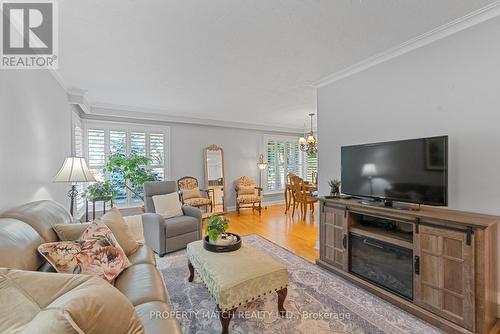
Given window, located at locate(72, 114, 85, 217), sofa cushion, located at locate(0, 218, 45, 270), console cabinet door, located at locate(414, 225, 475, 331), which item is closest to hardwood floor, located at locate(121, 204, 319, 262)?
window, located at locate(72, 114, 85, 217)

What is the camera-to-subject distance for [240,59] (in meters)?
2.70

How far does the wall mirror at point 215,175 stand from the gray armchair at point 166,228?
2.16m

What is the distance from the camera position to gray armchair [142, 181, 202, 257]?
3.19 meters

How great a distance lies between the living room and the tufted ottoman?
0.01 m

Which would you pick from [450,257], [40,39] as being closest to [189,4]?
[40,39]

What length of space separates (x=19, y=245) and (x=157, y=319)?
0.91m

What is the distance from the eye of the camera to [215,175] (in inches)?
237

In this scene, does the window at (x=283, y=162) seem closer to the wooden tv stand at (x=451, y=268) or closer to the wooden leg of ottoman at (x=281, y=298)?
the wooden tv stand at (x=451, y=268)

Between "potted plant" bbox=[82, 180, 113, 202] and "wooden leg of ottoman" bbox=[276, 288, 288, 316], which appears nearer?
"wooden leg of ottoman" bbox=[276, 288, 288, 316]

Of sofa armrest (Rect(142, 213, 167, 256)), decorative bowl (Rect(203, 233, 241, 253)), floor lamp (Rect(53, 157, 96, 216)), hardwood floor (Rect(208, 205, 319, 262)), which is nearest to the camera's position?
decorative bowl (Rect(203, 233, 241, 253))

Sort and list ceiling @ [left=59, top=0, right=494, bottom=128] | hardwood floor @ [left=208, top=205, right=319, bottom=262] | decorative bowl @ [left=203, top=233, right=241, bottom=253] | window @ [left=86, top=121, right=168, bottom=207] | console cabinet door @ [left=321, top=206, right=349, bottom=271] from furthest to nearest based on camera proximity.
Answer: window @ [left=86, top=121, right=168, bottom=207], hardwood floor @ [left=208, top=205, right=319, bottom=262], console cabinet door @ [left=321, top=206, right=349, bottom=271], decorative bowl @ [left=203, top=233, right=241, bottom=253], ceiling @ [left=59, top=0, right=494, bottom=128]

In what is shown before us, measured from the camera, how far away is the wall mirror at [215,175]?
5.89 meters

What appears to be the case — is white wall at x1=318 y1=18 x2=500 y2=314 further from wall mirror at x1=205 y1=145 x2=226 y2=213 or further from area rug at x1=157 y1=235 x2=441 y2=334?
wall mirror at x1=205 y1=145 x2=226 y2=213

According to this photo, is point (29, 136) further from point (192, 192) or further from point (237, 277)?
point (192, 192)
